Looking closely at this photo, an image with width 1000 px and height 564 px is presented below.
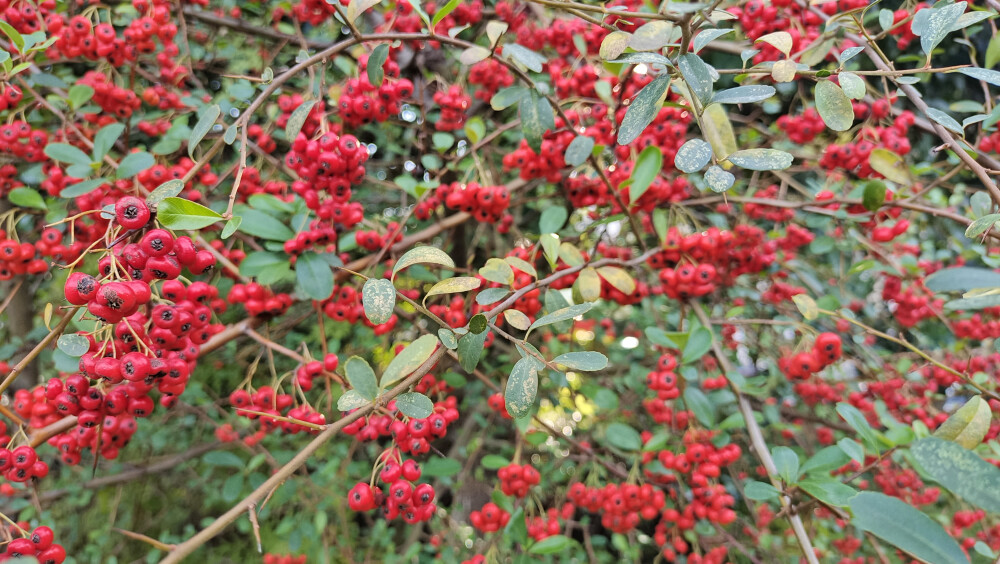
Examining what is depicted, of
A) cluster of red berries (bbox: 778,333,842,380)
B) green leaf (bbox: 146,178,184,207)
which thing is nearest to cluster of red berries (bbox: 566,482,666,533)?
cluster of red berries (bbox: 778,333,842,380)

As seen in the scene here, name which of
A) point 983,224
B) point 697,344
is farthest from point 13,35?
point 983,224

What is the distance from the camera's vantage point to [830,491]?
1378 mm

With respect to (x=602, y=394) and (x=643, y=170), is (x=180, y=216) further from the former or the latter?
(x=602, y=394)

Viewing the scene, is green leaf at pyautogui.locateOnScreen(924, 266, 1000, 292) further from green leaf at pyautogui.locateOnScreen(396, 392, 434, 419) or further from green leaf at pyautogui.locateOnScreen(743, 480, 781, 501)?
green leaf at pyautogui.locateOnScreen(396, 392, 434, 419)

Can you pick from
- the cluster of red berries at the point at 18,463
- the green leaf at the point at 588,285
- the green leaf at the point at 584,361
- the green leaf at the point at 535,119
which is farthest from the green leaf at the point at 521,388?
the cluster of red berries at the point at 18,463

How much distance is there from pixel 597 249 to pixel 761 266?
0.74m

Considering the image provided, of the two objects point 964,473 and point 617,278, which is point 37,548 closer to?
point 617,278

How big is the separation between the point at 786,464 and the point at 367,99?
1.76 meters

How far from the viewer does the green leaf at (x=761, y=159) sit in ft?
3.58

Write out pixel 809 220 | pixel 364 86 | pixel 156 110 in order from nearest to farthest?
pixel 364 86 → pixel 809 220 → pixel 156 110

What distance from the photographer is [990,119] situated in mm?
1261

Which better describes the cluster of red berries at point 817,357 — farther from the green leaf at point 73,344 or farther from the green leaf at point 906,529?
the green leaf at point 73,344

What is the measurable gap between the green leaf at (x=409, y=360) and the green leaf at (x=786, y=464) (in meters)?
1.07

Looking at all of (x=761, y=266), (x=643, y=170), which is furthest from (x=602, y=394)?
(x=643, y=170)
